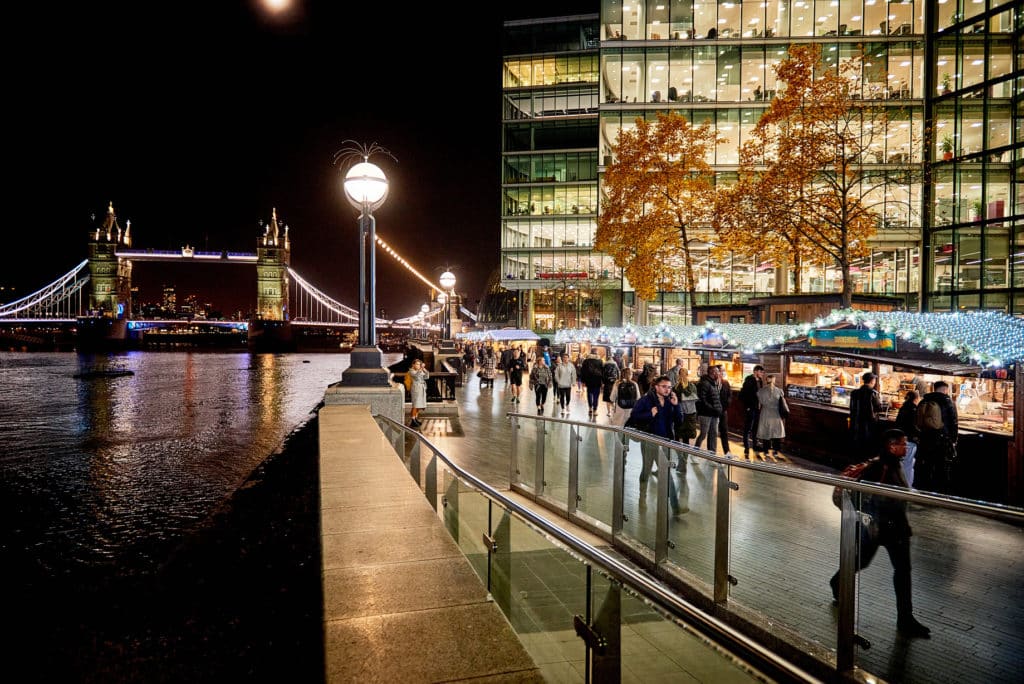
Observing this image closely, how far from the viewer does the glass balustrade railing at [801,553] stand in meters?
3.43

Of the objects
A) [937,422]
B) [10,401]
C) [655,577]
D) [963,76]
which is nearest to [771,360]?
[937,422]

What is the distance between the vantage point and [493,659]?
2693 mm

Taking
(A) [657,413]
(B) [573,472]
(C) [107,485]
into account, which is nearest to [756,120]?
(A) [657,413]

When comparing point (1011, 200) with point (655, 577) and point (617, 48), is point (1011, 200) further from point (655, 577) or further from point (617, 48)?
point (655, 577)

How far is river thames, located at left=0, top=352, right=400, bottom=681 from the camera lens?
540 cm

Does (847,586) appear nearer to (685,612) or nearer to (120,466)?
(685,612)

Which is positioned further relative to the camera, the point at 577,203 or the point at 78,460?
the point at 577,203

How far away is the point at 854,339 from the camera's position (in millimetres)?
12281

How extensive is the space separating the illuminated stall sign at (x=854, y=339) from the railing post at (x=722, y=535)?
8.52 m

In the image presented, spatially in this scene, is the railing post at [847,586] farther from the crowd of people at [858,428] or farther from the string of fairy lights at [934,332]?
the string of fairy lights at [934,332]

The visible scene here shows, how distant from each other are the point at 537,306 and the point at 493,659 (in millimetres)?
57116

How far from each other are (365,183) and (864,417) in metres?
9.28

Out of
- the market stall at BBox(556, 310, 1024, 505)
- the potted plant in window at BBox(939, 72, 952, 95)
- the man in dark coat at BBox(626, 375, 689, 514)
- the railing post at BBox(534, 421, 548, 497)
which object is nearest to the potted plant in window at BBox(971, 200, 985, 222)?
the potted plant in window at BBox(939, 72, 952, 95)

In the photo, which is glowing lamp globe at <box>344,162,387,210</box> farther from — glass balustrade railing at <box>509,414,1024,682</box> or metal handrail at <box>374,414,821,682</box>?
metal handrail at <box>374,414,821,682</box>
